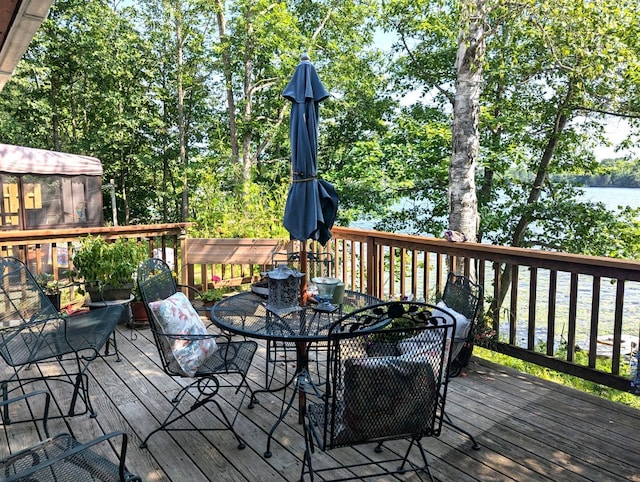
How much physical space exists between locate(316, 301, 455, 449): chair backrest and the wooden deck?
515mm

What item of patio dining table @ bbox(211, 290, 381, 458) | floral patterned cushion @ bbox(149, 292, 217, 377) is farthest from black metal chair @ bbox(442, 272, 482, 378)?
floral patterned cushion @ bbox(149, 292, 217, 377)

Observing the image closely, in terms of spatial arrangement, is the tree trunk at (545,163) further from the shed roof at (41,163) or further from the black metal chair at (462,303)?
the shed roof at (41,163)

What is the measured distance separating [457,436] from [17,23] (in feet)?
12.3

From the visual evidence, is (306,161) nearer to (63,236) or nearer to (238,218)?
(238,218)

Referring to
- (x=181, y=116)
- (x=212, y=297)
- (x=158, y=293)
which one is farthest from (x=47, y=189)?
(x=158, y=293)

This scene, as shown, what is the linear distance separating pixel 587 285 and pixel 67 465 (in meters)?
13.6

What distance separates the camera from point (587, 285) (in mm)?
12539

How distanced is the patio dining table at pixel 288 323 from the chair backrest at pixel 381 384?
0.41m

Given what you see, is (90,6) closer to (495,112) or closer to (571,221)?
(495,112)

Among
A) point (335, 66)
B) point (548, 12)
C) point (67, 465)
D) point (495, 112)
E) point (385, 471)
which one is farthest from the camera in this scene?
point (335, 66)

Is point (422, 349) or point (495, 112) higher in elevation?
point (495, 112)

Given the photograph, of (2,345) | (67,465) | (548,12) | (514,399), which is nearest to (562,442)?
(514,399)

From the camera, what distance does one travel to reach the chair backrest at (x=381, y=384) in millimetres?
1799

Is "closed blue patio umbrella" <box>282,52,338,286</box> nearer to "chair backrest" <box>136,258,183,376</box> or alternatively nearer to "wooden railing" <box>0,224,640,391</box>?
"chair backrest" <box>136,258,183,376</box>
